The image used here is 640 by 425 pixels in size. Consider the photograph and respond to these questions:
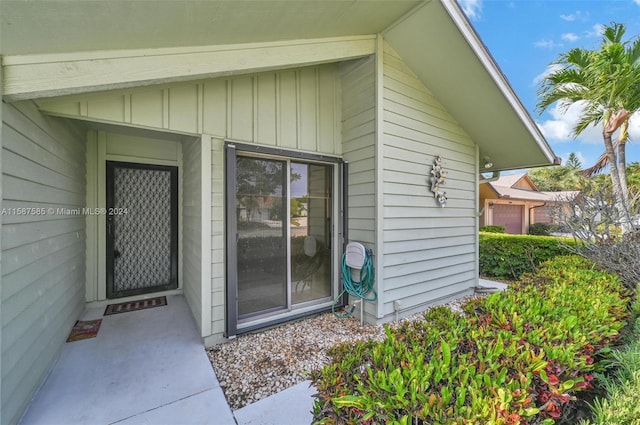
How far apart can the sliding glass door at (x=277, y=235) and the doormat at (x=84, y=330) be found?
173 centimetres

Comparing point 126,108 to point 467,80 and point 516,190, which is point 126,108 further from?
point 516,190

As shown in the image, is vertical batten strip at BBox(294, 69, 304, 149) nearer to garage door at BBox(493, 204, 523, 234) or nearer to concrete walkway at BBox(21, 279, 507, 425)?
concrete walkway at BBox(21, 279, 507, 425)

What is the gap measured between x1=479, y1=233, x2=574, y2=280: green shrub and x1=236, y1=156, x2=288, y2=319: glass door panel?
565cm

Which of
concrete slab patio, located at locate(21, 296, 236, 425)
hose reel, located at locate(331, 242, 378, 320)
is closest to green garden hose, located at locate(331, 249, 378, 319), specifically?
hose reel, located at locate(331, 242, 378, 320)

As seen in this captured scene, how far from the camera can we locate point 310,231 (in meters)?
3.88

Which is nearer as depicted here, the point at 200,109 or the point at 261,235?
the point at 200,109

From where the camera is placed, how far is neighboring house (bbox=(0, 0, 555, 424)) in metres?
1.90

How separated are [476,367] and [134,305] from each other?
14.8ft

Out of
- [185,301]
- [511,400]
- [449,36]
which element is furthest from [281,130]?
[511,400]

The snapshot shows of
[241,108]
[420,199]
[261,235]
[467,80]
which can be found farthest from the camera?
[420,199]

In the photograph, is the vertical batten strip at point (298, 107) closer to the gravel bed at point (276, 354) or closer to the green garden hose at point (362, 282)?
the green garden hose at point (362, 282)

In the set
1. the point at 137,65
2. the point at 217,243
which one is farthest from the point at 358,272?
the point at 137,65

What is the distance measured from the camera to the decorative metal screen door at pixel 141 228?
4074 mm

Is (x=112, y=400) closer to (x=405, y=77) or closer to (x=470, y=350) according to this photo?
(x=470, y=350)
